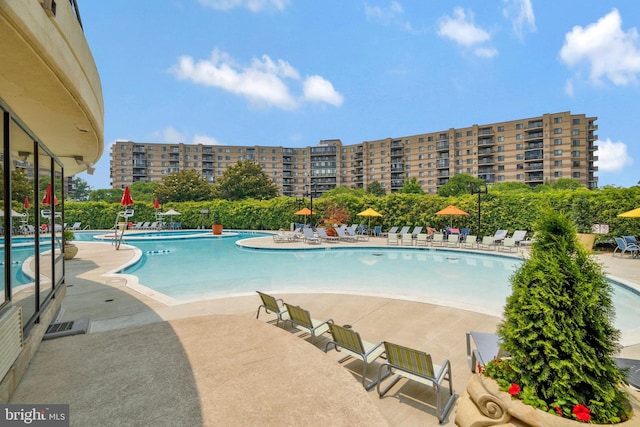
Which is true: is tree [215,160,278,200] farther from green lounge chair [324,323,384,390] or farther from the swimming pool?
green lounge chair [324,323,384,390]

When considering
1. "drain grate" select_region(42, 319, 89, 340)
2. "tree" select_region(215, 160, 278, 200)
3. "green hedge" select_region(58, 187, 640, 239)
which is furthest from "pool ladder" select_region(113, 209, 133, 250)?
"tree" select_region(215, 160, 278, 200)

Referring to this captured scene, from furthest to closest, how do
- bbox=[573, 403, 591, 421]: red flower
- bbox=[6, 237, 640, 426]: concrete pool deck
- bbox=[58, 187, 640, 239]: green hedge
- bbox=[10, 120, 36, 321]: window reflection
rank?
bbox=[58, 187, 640, 239]: green hedge < bbox=[10, 120, 36, 321]: window reflection < bbox=[6, 237, 640, 426]: concrete pool deck < bbox=[573, 403, 591, 421]: red flower

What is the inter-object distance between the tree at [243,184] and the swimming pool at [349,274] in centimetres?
3058

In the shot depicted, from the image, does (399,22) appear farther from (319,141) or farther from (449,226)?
(319,141)

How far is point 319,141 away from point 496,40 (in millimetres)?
81897

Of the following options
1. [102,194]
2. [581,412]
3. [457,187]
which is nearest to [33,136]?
[581,412]

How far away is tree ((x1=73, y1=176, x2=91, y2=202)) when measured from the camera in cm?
7581

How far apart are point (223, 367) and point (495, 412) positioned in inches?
106

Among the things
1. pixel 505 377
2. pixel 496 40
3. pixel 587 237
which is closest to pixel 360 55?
pixel 496 40

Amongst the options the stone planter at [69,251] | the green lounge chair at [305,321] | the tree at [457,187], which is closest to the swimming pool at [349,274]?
the stone planter at [69,251]

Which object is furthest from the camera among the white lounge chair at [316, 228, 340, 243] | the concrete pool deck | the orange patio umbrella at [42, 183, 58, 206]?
the white lounge chair at [316, 228, 340, 243]

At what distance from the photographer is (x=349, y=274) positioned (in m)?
10.6

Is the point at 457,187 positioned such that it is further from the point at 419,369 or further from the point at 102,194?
the point at 102,194

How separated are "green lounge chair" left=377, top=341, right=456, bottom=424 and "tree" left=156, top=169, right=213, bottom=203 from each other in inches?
1790
